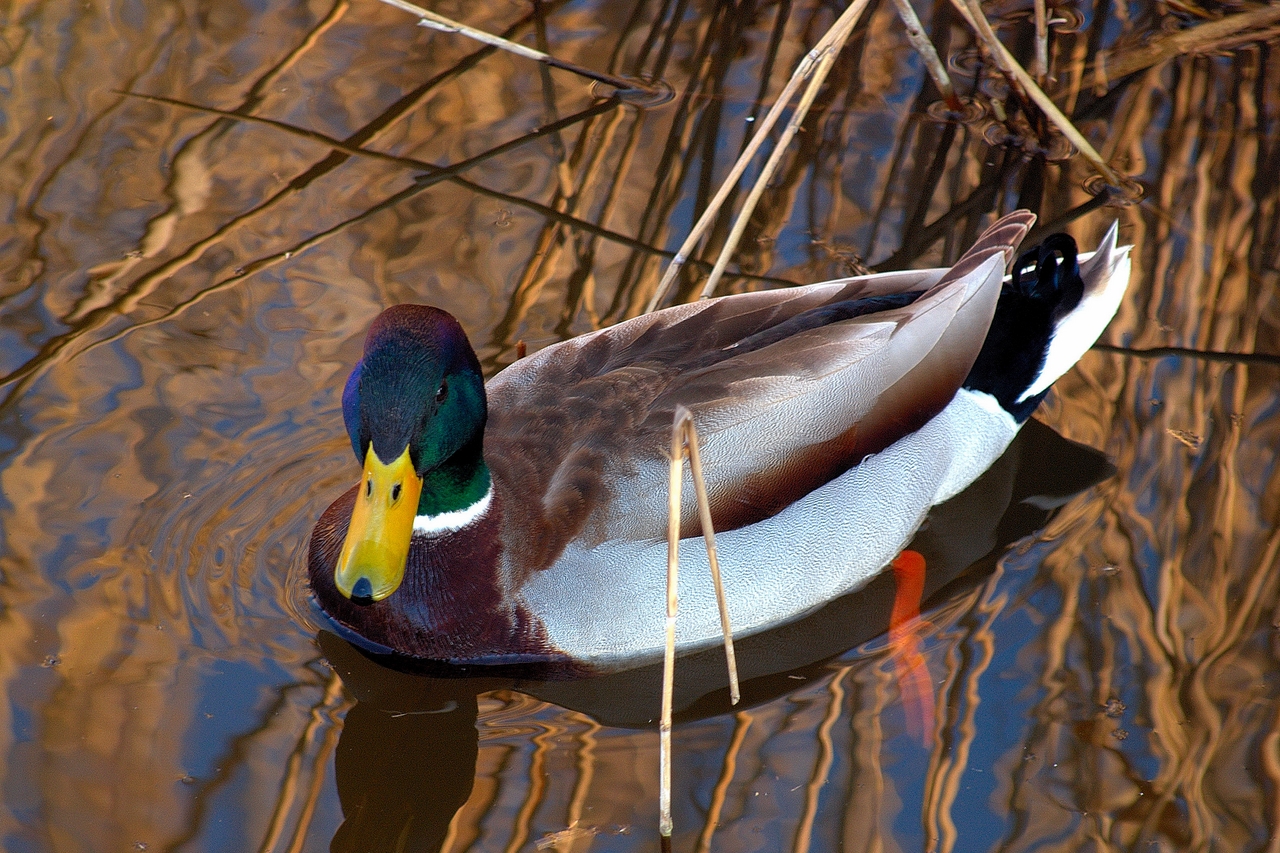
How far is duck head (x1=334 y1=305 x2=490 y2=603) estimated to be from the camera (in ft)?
12.4

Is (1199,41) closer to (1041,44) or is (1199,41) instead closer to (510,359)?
(1041,44)

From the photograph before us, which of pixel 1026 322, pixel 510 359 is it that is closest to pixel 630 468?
pixel 510 359

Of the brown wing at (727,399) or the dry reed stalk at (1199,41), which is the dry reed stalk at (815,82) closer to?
the brown wing at (727,399)

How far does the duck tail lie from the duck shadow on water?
1.21 ft

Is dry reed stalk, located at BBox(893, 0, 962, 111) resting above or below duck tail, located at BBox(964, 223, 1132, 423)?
above

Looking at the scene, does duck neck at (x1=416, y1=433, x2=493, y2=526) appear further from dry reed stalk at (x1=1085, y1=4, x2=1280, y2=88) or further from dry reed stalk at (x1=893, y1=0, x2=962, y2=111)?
dry reed stalk at (x1=1085, y1=4, x2=1280, y2=88)

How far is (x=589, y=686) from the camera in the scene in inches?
169

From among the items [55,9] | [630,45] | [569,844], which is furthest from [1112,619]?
[55,9]

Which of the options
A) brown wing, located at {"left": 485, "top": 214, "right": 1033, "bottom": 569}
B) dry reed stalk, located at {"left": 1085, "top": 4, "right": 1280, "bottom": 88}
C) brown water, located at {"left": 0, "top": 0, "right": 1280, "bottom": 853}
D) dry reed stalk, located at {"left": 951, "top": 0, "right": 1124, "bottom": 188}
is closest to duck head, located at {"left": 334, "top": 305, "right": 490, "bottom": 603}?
brown wing, located at {"left": 485, "top": 214, "right": 1033, "bottom": 569}

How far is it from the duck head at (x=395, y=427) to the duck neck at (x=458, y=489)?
188 mm

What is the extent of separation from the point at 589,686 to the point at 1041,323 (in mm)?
2022

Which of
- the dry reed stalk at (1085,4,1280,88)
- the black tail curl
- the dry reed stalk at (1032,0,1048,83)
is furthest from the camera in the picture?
the dry reed stalk at (1085,4,1280,88)

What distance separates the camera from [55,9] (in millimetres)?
6867

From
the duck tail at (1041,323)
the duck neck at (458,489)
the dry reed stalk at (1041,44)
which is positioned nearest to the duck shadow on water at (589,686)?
the duck tail at (1041,323)
